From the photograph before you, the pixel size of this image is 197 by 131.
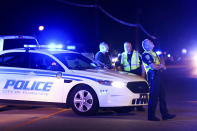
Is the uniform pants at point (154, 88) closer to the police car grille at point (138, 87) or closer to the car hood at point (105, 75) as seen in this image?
the police car grille at point (138, 87)

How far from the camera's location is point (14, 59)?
11.1m

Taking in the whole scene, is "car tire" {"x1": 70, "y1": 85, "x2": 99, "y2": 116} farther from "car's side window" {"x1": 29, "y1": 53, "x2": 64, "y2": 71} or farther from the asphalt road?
"car's side window" {"x1": 29, "y1": 53, "x2": 64, "y2": 71}

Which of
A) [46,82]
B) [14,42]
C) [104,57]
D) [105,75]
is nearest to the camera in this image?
[105,75]

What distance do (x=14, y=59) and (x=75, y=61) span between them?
56.9 inches

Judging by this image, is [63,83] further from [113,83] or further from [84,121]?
[84,121]

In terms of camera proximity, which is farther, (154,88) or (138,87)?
(138,87)

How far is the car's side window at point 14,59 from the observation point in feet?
36.0

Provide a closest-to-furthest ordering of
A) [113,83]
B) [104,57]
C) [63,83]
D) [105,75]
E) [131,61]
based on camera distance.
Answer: [113,83], [105,75], [63,83], [131,61], [104,57]

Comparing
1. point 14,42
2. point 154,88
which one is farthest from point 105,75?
point 14,42

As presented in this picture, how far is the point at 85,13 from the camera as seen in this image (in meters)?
58.9

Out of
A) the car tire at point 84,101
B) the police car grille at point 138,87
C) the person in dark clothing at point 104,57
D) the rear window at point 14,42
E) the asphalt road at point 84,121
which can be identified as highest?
the rear window at point 14,42

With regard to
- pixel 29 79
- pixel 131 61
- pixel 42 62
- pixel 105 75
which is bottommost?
pixel 29 79

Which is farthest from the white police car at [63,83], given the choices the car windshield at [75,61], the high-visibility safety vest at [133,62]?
the high-visibility safety vest at [133,62]

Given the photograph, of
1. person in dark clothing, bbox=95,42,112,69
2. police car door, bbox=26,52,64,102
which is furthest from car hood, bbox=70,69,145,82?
person in dark clothing, bbox=95,42,112,69
